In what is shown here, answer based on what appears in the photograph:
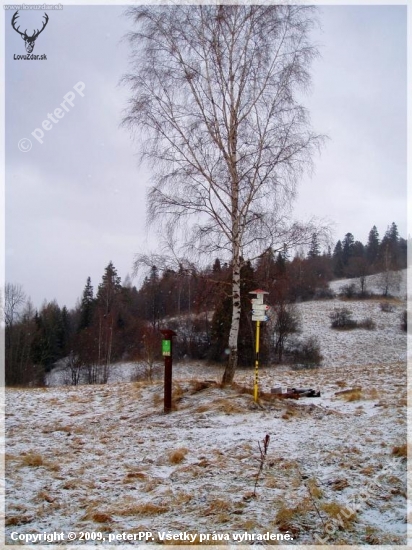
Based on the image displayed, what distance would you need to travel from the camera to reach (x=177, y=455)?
18.9ft

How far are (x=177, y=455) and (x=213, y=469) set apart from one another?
0.70m

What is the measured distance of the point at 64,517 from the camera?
4.18 meters

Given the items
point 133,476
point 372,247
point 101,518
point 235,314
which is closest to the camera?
point 101,518

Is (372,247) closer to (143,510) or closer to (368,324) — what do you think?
(368,324)

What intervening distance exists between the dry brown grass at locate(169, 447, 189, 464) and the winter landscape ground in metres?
0.03

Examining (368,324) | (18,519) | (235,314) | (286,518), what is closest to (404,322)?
(368,324)

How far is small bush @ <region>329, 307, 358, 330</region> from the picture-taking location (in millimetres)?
45000

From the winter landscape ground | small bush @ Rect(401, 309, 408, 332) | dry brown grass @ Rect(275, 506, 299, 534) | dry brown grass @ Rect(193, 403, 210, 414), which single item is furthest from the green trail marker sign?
small bush @ Rect(401, 309, 408, 332)

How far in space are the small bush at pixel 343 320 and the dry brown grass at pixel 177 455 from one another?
42.0 meters

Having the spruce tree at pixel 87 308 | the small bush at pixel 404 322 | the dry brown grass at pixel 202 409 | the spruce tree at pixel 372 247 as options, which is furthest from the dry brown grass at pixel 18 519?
the spruce tree at pixel 372 247

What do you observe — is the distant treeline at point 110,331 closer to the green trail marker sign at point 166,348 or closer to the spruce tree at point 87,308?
the spruce tree at point 87,308

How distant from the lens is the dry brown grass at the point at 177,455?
5.67 m

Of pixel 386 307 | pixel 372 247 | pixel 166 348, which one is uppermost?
pixel 372 247

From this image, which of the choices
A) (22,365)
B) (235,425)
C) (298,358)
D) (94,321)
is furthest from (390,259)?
(235,425)
